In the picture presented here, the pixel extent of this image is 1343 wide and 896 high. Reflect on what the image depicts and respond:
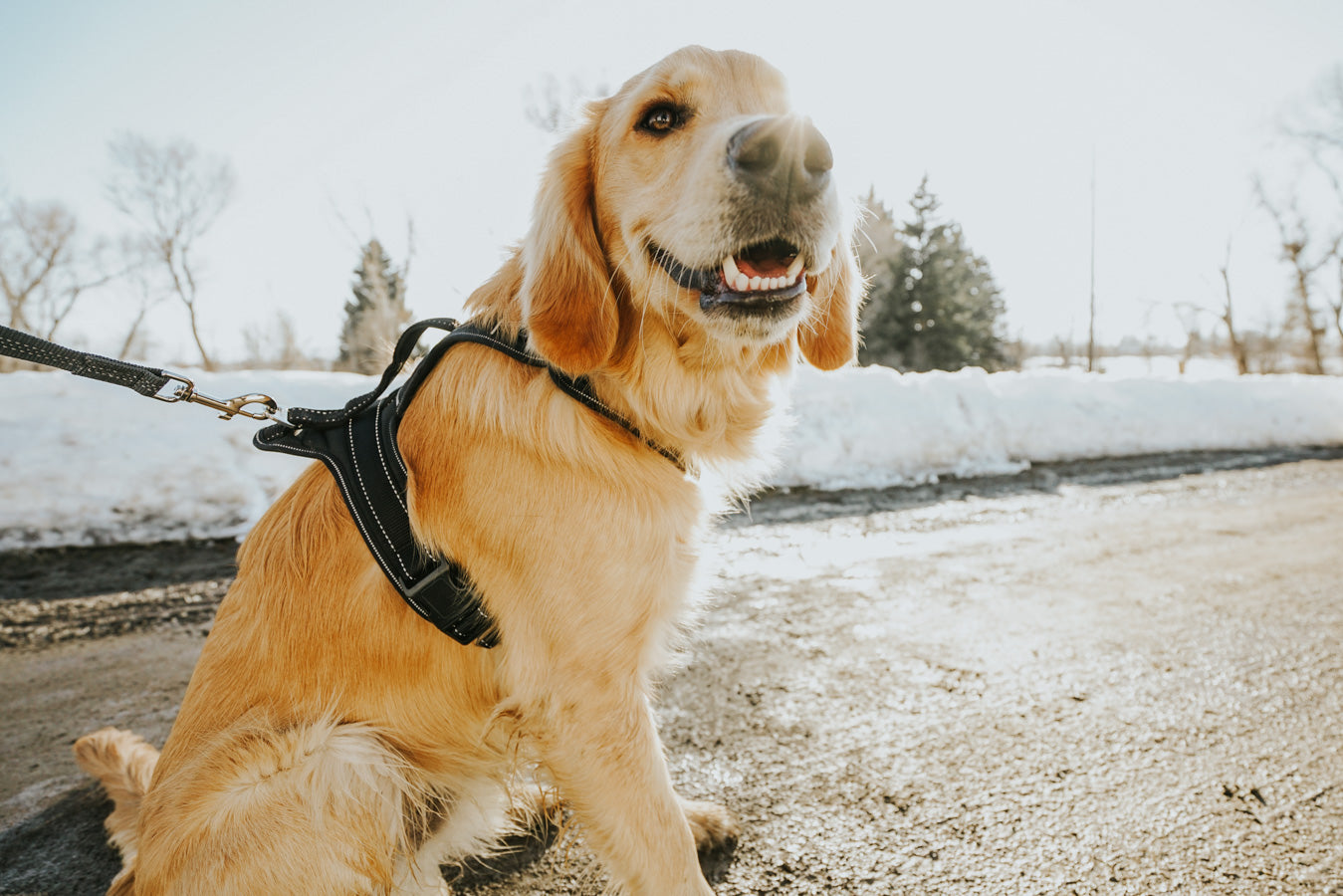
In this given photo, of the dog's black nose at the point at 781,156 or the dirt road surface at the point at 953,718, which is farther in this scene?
the dirt road surface at the point at 953,718

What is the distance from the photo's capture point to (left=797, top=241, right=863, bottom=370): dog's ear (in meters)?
2.32

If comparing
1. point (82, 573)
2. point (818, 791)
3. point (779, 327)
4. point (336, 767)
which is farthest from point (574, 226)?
point (82, 573)

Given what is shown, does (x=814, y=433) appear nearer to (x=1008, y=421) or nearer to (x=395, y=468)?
(x=1008, y=421)

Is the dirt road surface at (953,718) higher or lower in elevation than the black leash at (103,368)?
lower

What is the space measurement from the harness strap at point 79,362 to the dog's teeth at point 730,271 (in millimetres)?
1631

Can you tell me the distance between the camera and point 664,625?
5.79 feet

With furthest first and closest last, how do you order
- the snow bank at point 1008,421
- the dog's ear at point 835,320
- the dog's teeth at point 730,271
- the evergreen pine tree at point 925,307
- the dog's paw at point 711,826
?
the evergreen pine tree at point 925,307, the snow bank at point 1008,421, the dog's ear at point 835,320, the dog's paw at point 711,826, the dog's teeth at point 730,271

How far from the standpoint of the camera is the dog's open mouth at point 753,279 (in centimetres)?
176

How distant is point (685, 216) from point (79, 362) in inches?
67.3

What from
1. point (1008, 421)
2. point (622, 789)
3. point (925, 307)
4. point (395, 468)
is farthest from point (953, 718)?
point (925, 307)

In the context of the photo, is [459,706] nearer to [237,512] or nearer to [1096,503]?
[237,512]

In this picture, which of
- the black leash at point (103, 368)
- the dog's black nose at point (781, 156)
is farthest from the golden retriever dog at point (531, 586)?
the black leash at point (103, 368)

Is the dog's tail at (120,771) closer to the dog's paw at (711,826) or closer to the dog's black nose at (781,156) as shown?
the dog's paw at (711,826)

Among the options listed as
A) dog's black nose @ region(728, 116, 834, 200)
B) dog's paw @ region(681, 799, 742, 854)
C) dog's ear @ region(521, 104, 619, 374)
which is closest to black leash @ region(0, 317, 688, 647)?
dog's ear @ region(521, 104, 619, 374)
